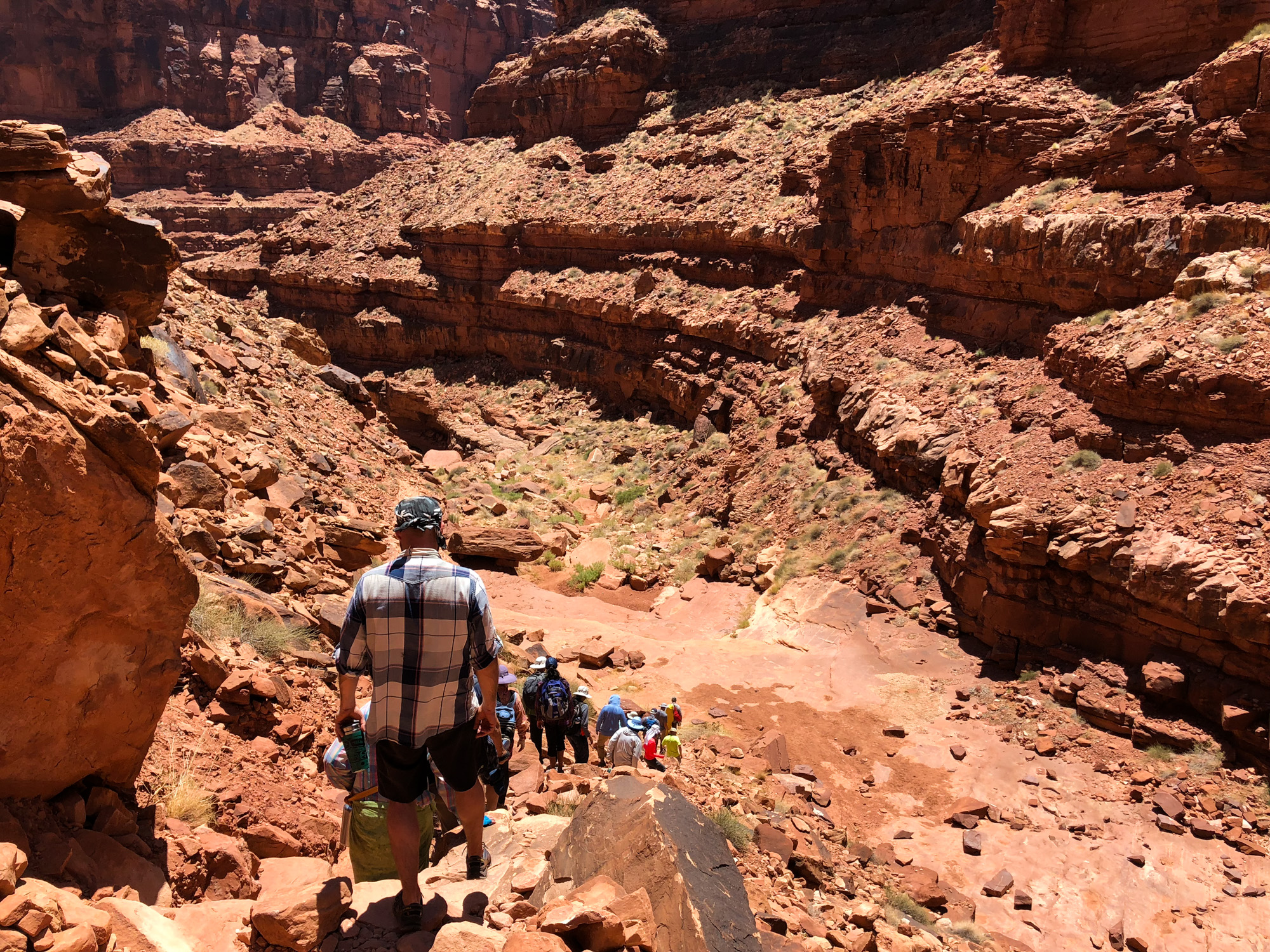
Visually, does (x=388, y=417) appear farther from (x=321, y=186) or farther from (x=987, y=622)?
(x=321, y=186)

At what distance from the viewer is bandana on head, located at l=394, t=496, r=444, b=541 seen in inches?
167

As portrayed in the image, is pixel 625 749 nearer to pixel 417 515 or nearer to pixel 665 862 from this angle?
pixel 665 862

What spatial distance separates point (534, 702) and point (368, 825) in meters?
3.94

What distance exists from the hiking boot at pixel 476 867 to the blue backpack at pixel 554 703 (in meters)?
3.69

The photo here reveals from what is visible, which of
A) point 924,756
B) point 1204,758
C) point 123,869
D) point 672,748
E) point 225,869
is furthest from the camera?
point 924,756

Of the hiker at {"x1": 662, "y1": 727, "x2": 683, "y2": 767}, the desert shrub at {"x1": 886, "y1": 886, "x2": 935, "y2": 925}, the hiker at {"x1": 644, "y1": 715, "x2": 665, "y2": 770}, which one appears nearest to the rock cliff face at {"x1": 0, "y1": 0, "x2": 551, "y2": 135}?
the hiker at {"x1": 662, "y1": 727, "x2": 683, "y2": 767}

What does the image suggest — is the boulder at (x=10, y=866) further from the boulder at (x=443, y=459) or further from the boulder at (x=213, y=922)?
the boulder at (x=443, y=459)

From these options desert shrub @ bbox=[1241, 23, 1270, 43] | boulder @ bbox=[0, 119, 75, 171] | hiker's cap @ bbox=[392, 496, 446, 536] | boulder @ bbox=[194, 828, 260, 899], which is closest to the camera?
hiker's cap @ bbox=[392, 496, 446, 536]

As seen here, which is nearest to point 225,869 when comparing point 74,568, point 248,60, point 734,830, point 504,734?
point 74,568

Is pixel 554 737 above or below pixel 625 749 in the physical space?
below

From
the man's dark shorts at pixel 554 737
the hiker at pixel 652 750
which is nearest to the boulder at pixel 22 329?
the man's dark shorts at pixel 554 737

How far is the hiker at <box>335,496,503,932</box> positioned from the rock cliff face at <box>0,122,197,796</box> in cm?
101

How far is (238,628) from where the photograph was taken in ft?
23.2

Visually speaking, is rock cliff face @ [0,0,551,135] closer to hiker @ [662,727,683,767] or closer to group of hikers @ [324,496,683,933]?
hiker @ [662,727,683,767]
